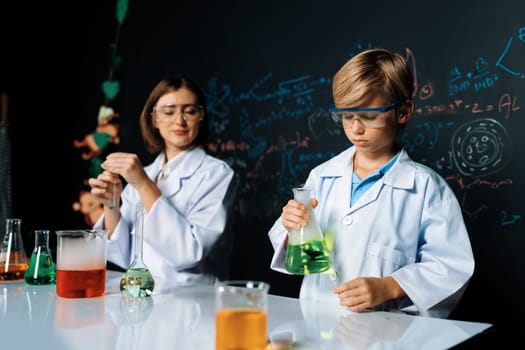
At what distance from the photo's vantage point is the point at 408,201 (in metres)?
1.54

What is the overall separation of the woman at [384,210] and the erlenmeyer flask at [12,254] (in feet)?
2.56

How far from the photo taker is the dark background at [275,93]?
7.57 feet

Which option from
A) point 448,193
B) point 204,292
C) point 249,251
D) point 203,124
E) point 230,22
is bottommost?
point 249,251

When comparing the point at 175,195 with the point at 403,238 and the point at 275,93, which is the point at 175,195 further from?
the point at 275,93

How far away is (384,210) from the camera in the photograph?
5.07 feet

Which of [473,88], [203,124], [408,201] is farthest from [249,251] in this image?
[408,201]

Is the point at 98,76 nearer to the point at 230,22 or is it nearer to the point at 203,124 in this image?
the point at 230,22

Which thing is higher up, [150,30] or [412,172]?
[150,30]

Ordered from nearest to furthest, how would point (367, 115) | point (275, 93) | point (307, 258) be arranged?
point (307, 258) < point (367, 115) < point (275, 93)

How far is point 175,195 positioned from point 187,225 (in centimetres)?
21

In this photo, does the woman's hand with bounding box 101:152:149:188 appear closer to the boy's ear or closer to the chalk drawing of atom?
the boy's ear

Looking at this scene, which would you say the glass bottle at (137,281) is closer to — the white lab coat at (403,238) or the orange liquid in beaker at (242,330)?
the white lab coat at (403,238)

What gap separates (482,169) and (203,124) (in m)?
1.22

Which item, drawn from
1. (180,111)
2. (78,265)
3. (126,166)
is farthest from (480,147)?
(78,265)
